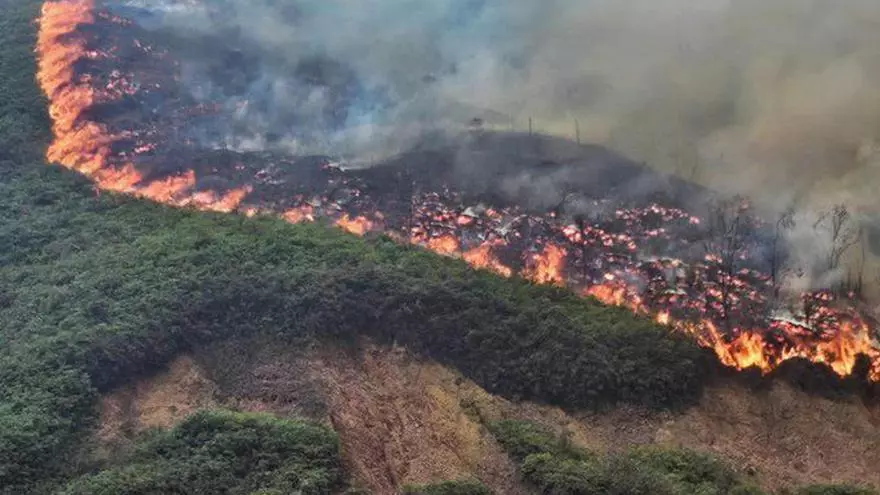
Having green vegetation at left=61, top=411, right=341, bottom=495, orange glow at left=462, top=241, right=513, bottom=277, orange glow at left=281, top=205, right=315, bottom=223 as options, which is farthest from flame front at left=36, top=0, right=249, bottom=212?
green vegetation at left=61, top=411, right=341, bottom=495

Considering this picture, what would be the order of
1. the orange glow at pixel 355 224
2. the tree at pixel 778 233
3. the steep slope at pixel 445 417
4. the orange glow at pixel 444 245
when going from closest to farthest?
the steep slope at pixel 445 417 → the tree at pixel 778 233 → the orange glow at pixel 444 245 → the orange glow at pixel 355 224

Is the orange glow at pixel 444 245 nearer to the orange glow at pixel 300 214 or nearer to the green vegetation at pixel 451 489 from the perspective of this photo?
the orange glow at pixel 300 214

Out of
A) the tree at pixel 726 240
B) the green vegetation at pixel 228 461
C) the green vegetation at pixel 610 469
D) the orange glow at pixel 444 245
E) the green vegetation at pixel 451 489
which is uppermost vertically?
the tree at pixel 726 240

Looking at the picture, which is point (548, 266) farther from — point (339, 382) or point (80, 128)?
point (80, 128)

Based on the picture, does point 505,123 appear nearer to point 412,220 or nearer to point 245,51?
point 412,220

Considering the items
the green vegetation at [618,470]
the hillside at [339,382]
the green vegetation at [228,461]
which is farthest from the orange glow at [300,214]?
the green vegetation at [618,470]

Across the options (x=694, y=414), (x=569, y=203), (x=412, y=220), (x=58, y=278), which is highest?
(x=569, y=203)

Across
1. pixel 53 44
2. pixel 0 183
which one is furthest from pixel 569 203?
pixel 53 44
